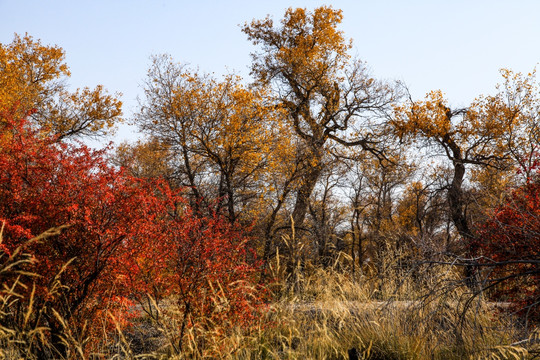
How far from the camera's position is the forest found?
446cm

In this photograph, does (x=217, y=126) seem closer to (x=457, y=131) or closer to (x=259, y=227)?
(x=259, y=227)

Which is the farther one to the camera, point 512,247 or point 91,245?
point 512,247

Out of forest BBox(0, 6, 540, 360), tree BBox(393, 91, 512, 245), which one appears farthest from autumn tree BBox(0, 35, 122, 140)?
tree BBox(393, 91, 512, 245)

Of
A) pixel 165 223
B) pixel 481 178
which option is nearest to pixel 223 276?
pixel 165 223

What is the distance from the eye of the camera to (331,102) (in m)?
18.1

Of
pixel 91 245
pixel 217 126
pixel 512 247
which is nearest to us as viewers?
pixel 91 245

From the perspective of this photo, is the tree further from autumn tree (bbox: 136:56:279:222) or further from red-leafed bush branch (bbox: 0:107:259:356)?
red-leafed bush branch (bbox: 0:107:259:356)

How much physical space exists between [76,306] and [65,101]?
1853 centimetres

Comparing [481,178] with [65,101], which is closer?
[65,101]

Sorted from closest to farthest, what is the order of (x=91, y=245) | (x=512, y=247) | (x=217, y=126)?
(x=91, y=245) < (x=512, y=247) < (x=217, y=126)

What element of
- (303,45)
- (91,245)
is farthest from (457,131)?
(91,245)

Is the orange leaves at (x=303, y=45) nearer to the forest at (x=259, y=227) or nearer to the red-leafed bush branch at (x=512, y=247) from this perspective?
the forest at (x=259, y=227)

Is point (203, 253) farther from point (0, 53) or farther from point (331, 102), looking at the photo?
point (0, 53)

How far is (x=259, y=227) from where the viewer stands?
14750mm
